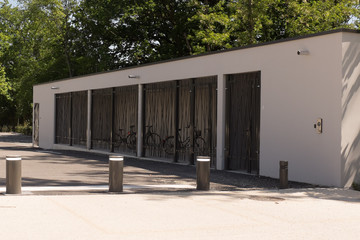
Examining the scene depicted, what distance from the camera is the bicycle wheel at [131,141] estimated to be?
2252 centimetres

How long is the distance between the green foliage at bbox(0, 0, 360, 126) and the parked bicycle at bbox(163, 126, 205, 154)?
11.7 metres

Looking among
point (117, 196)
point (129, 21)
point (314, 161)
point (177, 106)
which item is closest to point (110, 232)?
point (117, 196)

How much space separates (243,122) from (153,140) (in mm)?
5983

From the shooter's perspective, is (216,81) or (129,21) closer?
(216,81)

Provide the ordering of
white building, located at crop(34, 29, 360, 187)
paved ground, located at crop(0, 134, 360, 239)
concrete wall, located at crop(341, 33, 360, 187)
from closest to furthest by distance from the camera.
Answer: paved ground, located at crop(0, 134, 360, 239) → concrete wall, located at crop(341, 33, 360, 187) → white building, located at crop(34, 29, 360, 187)

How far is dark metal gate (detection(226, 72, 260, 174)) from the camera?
1536cm

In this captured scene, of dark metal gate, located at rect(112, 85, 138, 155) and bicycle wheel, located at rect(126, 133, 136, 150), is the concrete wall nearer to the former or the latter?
dark metal gate, located at rect(112, 85, 138, 155)

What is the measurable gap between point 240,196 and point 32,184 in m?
4.69

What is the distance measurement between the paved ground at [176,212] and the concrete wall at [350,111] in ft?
3.19

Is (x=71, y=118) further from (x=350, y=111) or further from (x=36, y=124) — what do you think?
(x=350, y=111)

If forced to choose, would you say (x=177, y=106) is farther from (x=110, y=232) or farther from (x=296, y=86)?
(x=110, y=232)

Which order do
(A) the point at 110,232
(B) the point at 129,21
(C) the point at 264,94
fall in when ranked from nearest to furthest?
1. (A) the point at 110,232
2. (C) the point at 264,94
3. (B) the point at 129,21

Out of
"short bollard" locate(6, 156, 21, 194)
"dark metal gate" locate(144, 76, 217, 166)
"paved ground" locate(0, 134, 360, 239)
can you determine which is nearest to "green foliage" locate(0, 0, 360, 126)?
"dark metal gate" locate(144, 76, 217, 166)

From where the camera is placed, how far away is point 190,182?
13.1 metres
